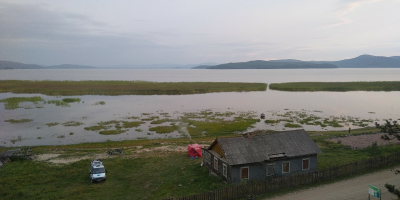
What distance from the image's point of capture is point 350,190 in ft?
65.9

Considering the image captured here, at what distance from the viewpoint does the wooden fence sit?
18.4 m

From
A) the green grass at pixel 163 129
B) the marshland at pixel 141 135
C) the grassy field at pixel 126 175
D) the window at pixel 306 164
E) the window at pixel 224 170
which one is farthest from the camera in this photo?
the green grass at pixel 163 129

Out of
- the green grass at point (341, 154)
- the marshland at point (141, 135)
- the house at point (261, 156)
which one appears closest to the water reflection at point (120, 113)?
the marshland at point (141, 135)

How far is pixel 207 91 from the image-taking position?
111688mm

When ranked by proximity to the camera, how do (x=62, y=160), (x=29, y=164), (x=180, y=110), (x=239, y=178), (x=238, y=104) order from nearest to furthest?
(x=239, y=178)
(x=29, y=164)
(x=62, y=160)
(x=180, y=110)
(x=238, y=104)

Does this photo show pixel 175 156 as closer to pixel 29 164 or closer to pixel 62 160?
pixel 62 160

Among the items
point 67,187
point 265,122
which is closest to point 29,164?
→ point 67,187

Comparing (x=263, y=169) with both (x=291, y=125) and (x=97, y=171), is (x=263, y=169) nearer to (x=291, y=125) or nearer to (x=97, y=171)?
(x=97, y=171)

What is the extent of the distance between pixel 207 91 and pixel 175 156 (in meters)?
82.1

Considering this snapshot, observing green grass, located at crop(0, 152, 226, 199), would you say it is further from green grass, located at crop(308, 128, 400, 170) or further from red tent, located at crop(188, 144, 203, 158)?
green grass, located at crop(308, 128, 400, 170)

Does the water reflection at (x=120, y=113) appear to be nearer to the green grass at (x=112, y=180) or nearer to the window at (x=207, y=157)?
the green grass at (x=112, y=180)

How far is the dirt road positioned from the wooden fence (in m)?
0.88

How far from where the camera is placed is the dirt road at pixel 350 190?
19.0 m

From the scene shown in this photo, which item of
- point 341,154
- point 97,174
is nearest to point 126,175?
point 97,174
